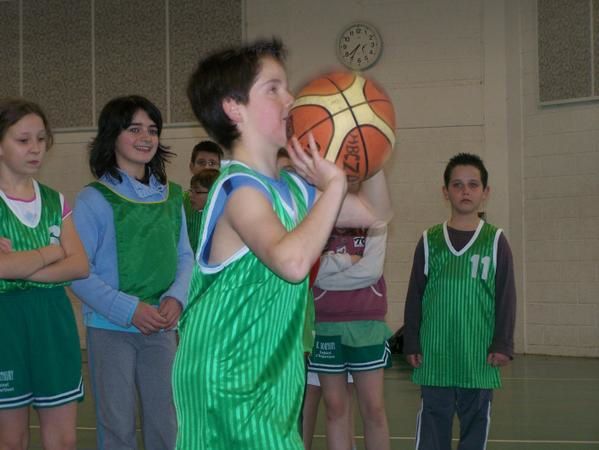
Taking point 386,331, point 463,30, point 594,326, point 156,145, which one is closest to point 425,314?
point 386,331

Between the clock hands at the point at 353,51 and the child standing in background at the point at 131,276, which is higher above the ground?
the clock hands at the point at 353,51

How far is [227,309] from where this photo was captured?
7.36 ft

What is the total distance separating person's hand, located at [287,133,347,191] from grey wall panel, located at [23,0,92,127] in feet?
36.1

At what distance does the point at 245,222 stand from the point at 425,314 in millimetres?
2851

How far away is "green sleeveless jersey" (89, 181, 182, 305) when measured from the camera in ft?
12.8

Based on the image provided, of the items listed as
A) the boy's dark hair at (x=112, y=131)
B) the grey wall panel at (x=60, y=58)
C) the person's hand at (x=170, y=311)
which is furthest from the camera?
the grey wall panel at (x=60, y=58)

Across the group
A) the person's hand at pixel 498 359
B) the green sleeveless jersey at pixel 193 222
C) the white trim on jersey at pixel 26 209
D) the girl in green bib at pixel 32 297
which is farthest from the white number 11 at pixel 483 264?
the white trim on jersey at pixel 26 209

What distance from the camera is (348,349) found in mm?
4641

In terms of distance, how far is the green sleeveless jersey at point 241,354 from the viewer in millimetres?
2229

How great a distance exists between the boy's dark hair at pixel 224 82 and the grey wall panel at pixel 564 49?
362 inches

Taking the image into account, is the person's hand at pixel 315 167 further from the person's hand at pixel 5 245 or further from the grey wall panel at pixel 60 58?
the grey wall panel at pixel 60 58

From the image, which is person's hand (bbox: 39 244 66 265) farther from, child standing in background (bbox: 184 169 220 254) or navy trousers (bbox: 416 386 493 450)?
navy trousers (bbox: 416 386 493 450)

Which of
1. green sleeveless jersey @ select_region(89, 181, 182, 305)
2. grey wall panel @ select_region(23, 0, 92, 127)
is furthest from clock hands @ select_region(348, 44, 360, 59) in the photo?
green sleeveless jersey @ select_region(89, 181, 182, 305)

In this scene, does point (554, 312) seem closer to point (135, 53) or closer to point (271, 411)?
point (135, 53)
